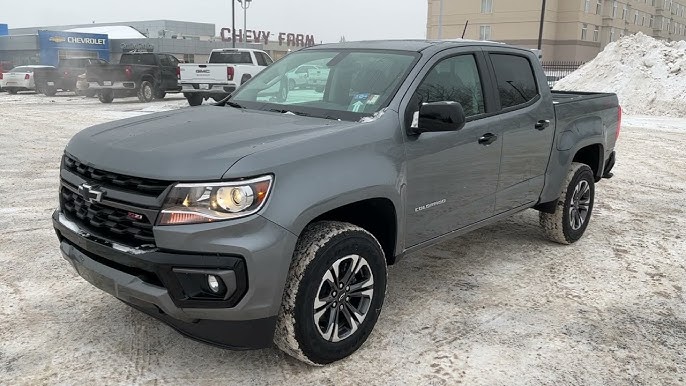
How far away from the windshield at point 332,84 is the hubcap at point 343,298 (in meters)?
0.94

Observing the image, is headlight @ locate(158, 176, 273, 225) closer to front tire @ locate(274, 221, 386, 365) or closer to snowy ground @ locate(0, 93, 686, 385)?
front tire @ locate(274, 221, 386, 365)

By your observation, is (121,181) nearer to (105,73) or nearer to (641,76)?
(105,73)

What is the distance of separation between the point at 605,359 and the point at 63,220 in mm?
3233

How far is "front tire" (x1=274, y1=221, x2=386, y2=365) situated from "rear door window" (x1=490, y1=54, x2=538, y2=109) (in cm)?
190

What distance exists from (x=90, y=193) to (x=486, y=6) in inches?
2301

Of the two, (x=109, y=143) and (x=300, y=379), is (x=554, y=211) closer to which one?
(x=300, y=379)

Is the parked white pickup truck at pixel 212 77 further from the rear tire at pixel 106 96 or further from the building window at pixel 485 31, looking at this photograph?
the building window at pixel 485 31

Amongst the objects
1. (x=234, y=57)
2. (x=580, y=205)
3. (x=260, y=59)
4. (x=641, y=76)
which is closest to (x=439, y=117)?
(x=580, y=205)

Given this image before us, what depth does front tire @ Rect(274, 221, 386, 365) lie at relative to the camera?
2.94 m

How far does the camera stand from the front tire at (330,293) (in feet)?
9.64

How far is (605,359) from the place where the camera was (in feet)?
10.9

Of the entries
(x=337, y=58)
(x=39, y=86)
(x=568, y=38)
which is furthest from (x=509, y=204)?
(x=568, y=38)

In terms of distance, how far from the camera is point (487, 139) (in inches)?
163

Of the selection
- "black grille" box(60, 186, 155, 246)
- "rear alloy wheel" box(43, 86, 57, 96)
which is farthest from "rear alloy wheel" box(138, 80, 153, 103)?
"black grille" box(60, 186, 155, 246)
